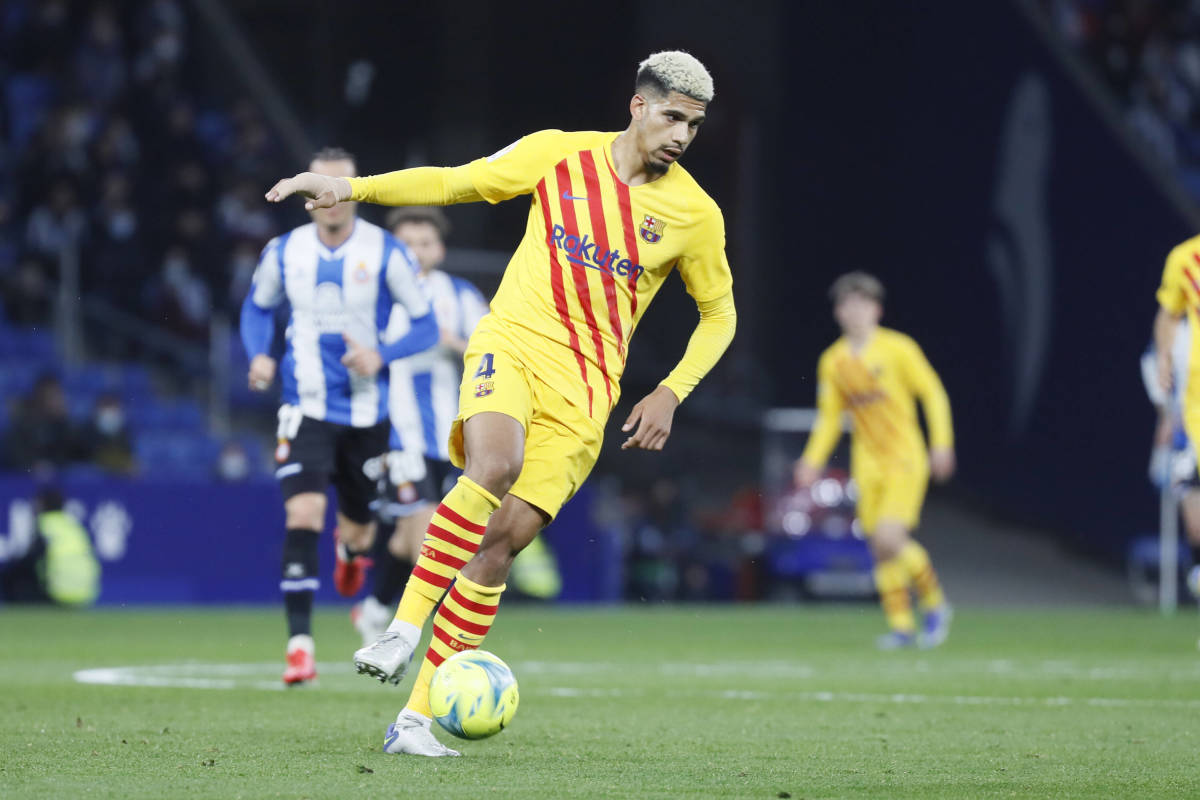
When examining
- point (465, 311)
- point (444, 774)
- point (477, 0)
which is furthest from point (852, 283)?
point (477, 0)

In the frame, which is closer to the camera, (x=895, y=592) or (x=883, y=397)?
(x=895, y=592)

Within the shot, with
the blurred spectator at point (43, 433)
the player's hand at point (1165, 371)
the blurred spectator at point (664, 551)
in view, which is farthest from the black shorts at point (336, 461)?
the blurred spectator at point (664, 551)

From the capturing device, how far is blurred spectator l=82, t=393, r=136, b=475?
17281 millimetres

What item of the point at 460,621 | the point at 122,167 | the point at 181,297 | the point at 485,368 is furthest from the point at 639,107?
the point at 122,167

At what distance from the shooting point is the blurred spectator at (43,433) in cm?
1681

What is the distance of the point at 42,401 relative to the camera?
55.8ft

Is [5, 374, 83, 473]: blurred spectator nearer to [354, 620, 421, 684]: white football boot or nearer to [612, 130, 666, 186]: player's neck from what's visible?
A: [612, 130, 666, 186]: player's neck

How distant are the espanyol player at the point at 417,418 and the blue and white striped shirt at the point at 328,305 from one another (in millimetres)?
1392

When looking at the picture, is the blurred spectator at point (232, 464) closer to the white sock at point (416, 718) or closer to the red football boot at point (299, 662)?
the red football boot at point (299, 662)

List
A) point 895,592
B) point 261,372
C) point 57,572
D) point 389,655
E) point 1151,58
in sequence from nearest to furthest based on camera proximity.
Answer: point 389,655
point 261,372
point 895,592
point 57,572
point 1151,58

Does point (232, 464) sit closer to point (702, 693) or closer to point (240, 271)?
point (240, 271)

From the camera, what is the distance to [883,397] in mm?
13469

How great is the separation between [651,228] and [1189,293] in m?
4.09

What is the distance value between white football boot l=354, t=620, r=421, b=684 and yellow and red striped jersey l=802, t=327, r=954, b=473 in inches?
321
